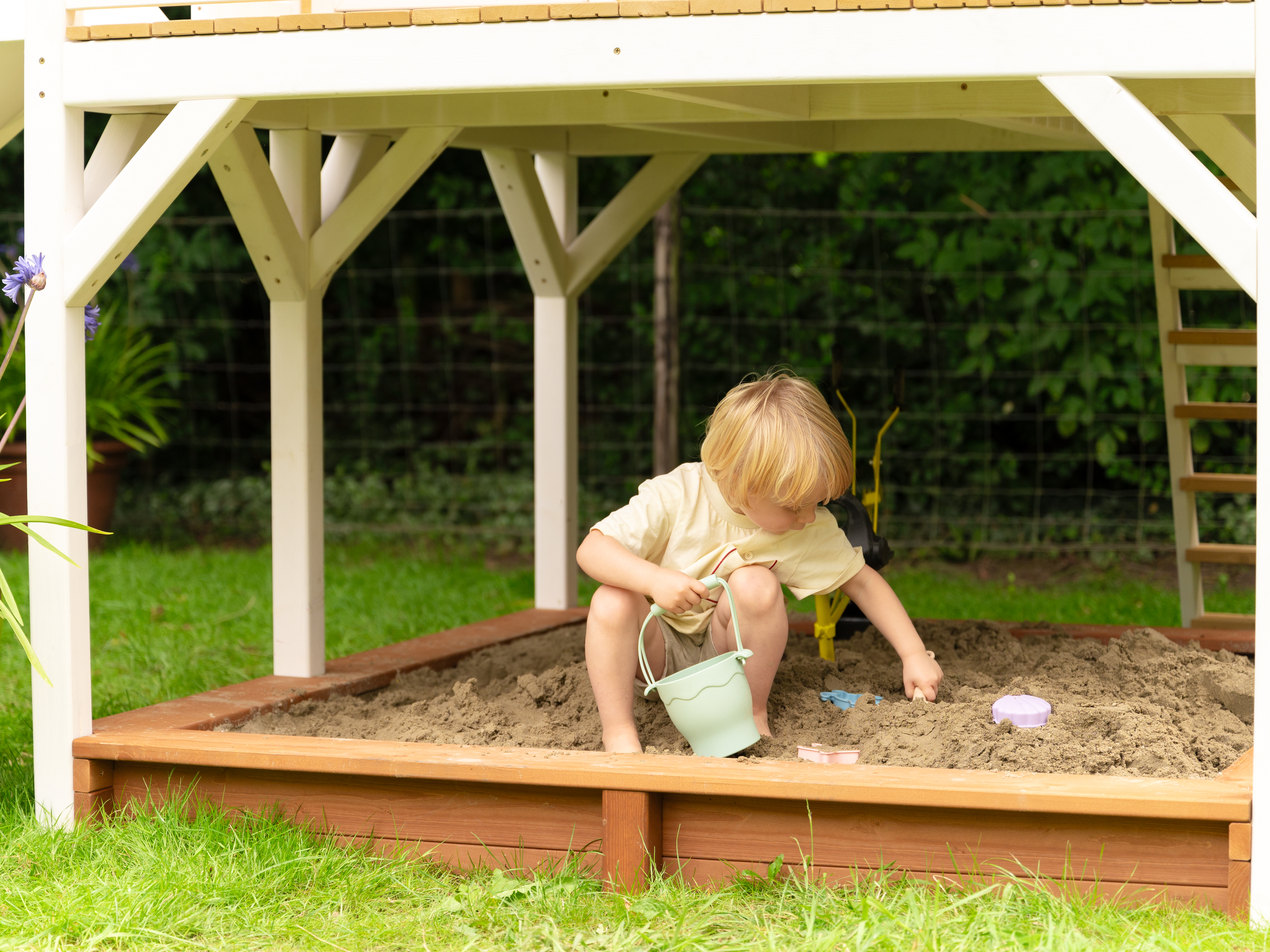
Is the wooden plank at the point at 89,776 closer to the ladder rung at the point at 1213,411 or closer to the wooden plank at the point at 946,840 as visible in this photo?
the wooden plank at the point at 946,840

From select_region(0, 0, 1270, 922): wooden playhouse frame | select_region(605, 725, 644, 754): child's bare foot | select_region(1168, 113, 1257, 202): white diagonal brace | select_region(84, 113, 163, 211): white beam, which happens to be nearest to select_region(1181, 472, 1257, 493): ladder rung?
select_region(0, 0, 1270, 922): wooden playhouse frame

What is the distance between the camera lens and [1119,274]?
266 inches

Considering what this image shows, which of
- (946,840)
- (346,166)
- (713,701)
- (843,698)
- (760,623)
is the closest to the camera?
(946,840)

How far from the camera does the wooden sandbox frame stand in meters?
2.30

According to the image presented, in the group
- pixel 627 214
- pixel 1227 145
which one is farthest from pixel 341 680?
pixel 1227 145

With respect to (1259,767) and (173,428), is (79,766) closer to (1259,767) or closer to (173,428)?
(1259,767)

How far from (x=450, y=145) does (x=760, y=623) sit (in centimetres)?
169

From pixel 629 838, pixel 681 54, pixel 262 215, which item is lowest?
pixel 629 838

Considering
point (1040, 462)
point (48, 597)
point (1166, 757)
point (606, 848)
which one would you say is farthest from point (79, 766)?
point (1040, 462)

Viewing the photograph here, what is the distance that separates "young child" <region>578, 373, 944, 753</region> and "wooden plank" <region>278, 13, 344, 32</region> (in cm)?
110

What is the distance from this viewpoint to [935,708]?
291 centimetres

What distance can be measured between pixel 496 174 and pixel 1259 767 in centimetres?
319

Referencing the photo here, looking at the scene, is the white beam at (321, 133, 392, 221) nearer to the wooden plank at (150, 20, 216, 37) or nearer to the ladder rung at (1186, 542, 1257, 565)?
the wooden plank at (150, 20, 216, 37)

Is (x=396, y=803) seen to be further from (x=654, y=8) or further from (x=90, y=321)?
(x=654, y=8)
